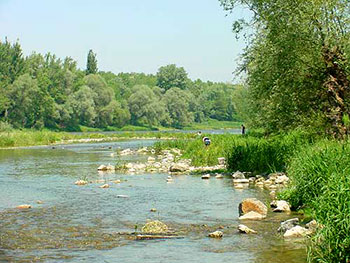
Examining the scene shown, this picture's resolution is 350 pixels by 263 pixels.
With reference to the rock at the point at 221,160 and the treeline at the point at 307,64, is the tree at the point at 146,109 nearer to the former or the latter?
the rock at the point at 221,160

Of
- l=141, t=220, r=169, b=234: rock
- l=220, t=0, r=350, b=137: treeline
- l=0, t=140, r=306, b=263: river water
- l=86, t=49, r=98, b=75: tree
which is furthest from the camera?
l=86, t=49, r=98, b=75: tree

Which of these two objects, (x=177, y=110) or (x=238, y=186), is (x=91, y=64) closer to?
(x=177, y=110)

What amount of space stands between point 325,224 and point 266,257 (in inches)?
90.6

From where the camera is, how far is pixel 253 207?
63.2ft

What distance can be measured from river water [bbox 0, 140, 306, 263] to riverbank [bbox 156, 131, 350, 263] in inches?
47.6

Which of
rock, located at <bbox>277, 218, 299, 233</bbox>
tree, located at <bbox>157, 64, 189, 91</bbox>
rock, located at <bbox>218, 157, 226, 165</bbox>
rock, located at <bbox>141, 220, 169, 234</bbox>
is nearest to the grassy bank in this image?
rock, located at <bbox>218, 157, 226, 165</bbox>

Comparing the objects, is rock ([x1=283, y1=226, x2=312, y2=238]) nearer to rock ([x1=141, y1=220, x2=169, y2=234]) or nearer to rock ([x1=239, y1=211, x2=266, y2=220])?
rock ([x1=239, y1=211, x2=266, y2=220])

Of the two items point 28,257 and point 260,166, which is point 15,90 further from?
point 28,257

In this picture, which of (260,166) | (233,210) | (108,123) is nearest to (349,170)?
(233,210)

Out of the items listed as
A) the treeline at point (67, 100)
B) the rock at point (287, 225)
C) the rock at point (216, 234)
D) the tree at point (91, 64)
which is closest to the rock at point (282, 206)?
the rock at point (287, 225)

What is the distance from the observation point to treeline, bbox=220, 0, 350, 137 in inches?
1000

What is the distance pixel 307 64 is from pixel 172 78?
532 feet

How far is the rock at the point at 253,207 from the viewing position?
1903 cm

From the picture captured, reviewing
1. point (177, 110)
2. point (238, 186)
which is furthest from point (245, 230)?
point (177, 110)
